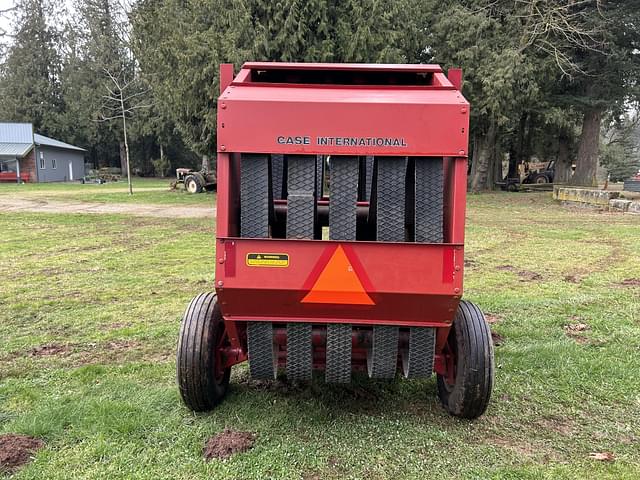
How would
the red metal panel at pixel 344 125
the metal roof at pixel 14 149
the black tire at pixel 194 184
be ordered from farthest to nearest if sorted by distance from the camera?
1. the metal roof at pixel 14 149
2. the black tire at pixel 194 184
3. the red metal panel at pixel 344 125

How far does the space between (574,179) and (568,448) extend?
76.9ft

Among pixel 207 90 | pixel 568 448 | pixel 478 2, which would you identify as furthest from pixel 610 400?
pixel 478 2

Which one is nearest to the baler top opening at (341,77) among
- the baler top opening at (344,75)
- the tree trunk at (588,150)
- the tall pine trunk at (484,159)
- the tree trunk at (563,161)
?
the baler top opening at (344,75)

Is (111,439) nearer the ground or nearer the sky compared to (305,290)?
nearer the ground

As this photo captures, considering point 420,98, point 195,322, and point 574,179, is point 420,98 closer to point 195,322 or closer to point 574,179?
point 195,322

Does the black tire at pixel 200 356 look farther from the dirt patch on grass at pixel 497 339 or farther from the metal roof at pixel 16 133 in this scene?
the metal roof at pixel 16 133

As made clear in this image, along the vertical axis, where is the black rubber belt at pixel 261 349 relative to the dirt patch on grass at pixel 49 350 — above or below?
above

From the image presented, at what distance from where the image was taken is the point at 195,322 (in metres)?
3.17

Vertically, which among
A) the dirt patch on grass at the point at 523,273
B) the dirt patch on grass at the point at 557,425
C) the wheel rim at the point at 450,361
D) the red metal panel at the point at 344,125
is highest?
the red metal panel at the point at 344,125

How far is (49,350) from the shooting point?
4.35 meters

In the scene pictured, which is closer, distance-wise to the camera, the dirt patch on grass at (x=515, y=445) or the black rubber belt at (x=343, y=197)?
the black rubber belt at (x=343, y=197)

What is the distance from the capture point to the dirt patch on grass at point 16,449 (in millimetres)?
2674

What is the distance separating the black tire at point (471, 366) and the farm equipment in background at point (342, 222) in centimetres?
4

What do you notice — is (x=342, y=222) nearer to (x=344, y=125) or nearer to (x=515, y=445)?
(x=344, y=125)
